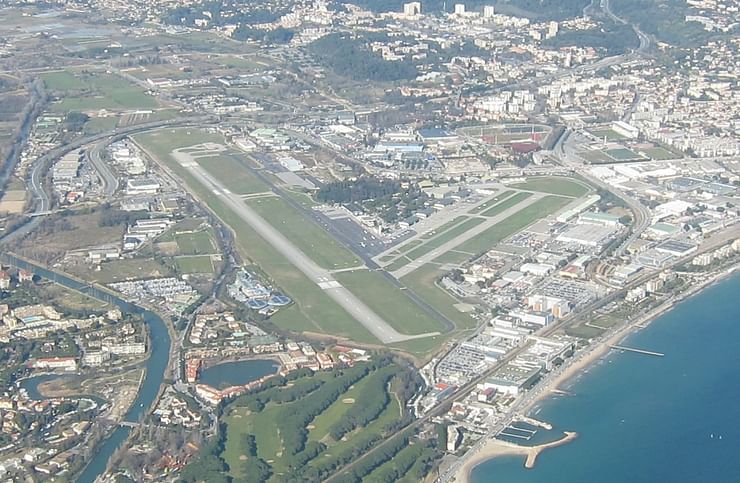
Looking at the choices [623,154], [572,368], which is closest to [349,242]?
[572,368]

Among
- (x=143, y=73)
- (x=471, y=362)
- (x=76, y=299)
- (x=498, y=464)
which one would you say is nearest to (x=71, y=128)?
(x=143, y=73)

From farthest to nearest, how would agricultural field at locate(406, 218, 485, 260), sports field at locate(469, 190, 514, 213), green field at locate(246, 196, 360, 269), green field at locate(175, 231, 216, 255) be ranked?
sports field at locate(469, 190, 514, 213) → green field at locate(175, 231, 216, 255) → agricultural field at locate(406, 218, 485, 260) → green field at locate(246, 196, 360, 269)

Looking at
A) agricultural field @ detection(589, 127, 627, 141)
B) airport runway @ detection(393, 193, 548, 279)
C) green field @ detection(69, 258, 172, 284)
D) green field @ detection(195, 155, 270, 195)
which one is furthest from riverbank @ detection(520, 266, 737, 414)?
agricultural field @ detection(589, 127, 627, 141)

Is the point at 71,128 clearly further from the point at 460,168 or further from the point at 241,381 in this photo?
the point at 241,381

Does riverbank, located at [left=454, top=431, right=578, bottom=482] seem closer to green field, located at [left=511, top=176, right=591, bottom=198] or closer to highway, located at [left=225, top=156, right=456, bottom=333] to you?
highway, located at [left=225, top=156, right=456, bottom=333]

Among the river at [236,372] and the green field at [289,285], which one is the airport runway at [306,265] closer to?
the green field at [289,285]

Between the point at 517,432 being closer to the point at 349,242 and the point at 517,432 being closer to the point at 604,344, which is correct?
the point at 604,344

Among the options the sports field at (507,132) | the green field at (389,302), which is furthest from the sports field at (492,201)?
the sports field at (507,132)
